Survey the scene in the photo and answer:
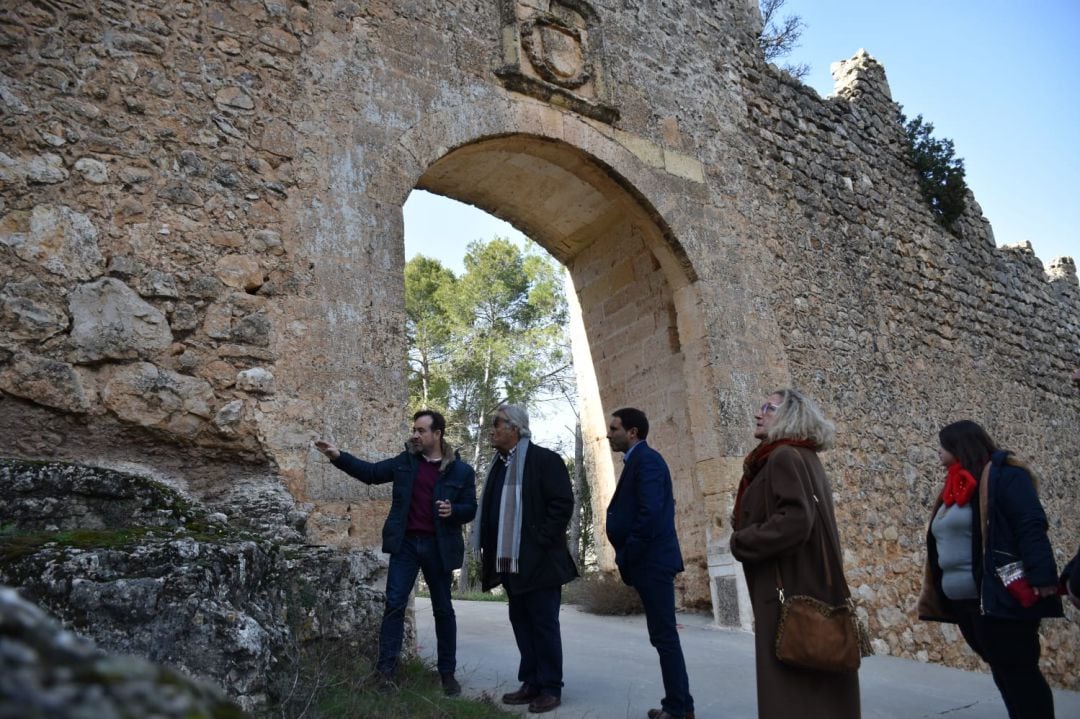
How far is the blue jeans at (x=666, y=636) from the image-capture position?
3543 millimetres

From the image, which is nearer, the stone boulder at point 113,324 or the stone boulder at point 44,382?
the stone boulder at point 44,382

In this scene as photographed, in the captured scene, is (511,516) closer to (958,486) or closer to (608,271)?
(958,486)

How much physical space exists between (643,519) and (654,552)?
6.3 inches

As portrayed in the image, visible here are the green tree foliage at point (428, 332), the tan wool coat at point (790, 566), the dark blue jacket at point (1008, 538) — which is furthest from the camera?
the green tree foliage at point (428, 332)

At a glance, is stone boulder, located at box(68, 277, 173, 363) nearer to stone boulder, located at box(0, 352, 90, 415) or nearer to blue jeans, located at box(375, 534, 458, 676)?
stone boulder, located at box(0, 352, 90, 415)

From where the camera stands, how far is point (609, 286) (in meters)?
7.80

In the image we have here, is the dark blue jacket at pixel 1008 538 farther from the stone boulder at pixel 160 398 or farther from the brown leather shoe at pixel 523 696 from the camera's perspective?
the stone boulder at pixel 160 398

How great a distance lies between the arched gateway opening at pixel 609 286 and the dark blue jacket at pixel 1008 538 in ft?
10.5

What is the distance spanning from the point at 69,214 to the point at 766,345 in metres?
5.16

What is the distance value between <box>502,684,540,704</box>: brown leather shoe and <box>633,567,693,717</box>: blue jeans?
62 cm

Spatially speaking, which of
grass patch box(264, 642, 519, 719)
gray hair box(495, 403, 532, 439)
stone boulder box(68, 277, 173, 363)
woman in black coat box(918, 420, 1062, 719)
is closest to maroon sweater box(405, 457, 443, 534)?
gray hair box(495, 403, 532, 439)

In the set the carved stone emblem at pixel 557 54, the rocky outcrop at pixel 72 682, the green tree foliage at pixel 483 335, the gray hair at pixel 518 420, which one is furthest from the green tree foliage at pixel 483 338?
the rocky outcrop at pixel 72 682

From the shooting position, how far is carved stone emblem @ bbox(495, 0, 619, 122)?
6.04m

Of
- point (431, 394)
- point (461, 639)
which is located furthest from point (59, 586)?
point (431, 394)
